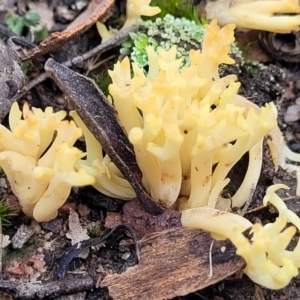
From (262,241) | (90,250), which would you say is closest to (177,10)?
(90,250)

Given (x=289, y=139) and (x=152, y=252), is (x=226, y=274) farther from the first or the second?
(x=289, y=139)

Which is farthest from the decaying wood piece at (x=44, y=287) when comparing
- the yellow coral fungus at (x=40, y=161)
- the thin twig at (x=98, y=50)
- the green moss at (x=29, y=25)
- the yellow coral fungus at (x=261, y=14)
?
the yellow coral fungus at (x=261, y=14)

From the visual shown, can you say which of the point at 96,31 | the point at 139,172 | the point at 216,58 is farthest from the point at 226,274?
the point at 96,31

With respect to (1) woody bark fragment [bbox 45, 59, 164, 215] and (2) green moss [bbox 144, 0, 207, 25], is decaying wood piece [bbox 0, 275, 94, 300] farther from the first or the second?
(2) green moss [bbox 144, 0, 207, 25]

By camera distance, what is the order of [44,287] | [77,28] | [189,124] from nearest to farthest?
[189,124], [44,287], [77,28]

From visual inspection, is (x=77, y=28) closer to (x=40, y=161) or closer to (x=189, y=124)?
(x=40, y=161)

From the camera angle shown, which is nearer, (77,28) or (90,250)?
(90,250)
